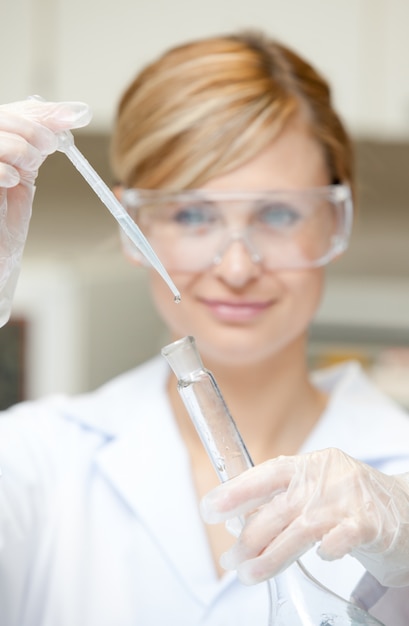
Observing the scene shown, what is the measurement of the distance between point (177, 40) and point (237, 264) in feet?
5.20

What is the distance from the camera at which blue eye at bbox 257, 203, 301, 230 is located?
4.28 feet

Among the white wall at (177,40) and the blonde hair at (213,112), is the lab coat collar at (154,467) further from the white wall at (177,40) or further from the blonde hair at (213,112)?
the white wall at (177,40)

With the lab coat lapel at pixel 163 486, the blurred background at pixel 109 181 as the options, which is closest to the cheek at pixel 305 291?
the lab coat lapel at pixel 163 486

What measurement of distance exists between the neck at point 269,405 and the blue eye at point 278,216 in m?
0.20

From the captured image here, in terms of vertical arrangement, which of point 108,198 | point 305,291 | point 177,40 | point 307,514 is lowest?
point 177,40

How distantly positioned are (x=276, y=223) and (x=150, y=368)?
1.14 ft

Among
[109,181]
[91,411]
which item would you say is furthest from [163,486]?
[109,181]

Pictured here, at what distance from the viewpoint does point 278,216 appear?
4.35 ft

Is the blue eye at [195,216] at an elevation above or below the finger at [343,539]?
above

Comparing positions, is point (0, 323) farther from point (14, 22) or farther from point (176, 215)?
point (14, 22)

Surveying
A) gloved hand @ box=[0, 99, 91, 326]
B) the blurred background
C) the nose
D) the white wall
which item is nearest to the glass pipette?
gloved hand @ box=[0, 99, 91, 326]

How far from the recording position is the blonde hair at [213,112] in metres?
1.31

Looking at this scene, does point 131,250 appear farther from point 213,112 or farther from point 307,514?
point 307,514

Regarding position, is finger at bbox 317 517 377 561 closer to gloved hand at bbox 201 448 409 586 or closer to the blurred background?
gloved hand at bbox 201 448 409 586
